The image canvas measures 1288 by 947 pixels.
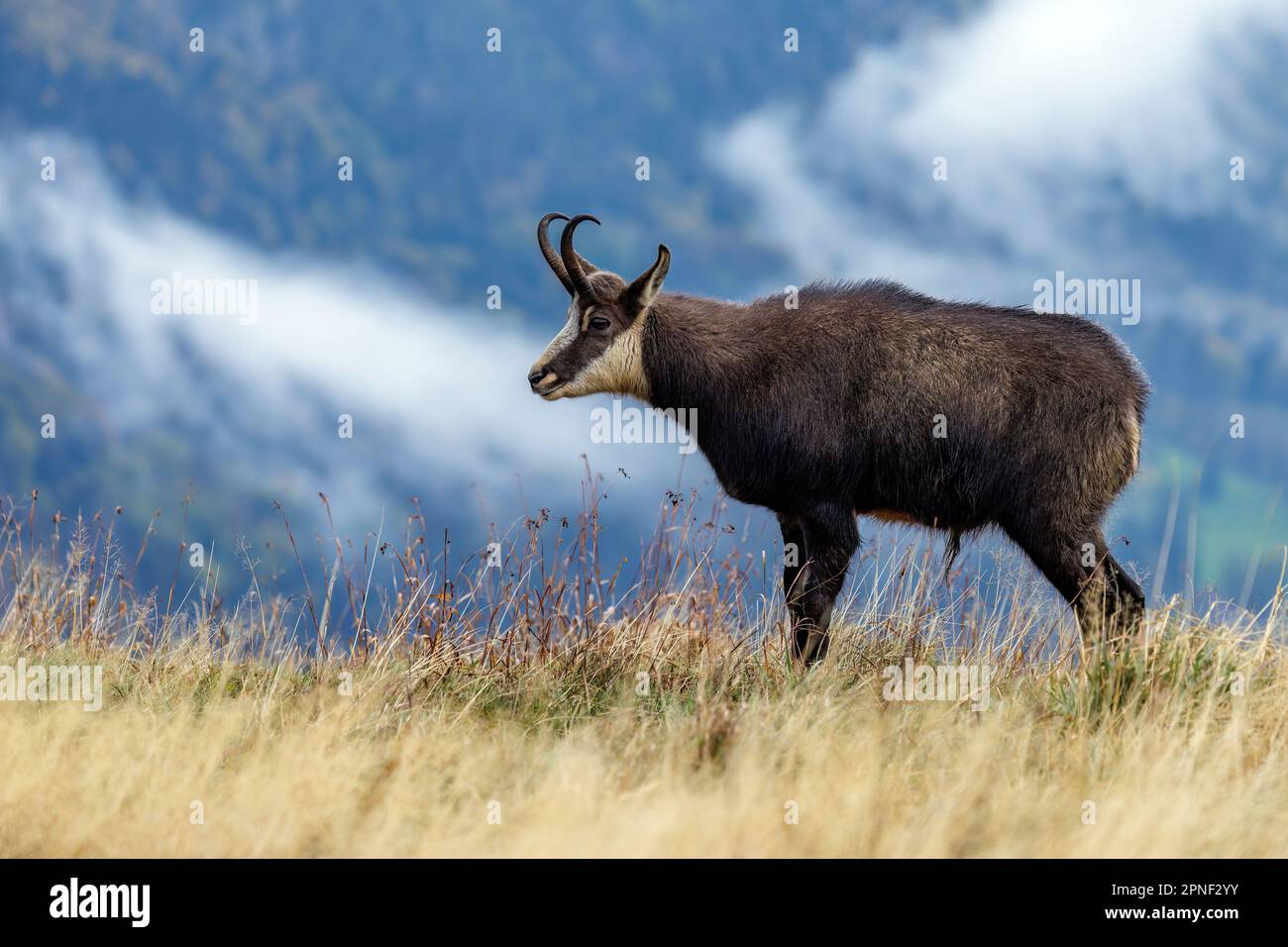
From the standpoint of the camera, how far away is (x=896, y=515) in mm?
9383

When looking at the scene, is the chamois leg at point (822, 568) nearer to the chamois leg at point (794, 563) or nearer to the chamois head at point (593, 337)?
the chamois leg at point (794, 563)

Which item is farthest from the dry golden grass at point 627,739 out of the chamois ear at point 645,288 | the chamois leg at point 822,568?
the chamois ear at point 645,288

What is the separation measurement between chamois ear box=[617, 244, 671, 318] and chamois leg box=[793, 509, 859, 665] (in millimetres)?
1934

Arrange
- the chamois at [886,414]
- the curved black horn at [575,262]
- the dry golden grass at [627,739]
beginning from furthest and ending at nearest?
the curved black horn at [575,262] < the chamois at [886,414] < the dry golden grass at [627,739]

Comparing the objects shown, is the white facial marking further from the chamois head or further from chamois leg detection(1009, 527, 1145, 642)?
chamois leg detection(1009, 527, 1145, 642)

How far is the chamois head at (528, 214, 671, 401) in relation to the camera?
932cm

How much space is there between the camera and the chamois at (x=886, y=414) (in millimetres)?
8961

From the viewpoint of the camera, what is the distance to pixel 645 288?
30.5 feet

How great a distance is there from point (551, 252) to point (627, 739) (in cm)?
389

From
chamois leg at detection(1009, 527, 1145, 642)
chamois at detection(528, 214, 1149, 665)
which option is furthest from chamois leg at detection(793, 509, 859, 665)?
chamois leg at detection(1009, 527, 1145, 642)

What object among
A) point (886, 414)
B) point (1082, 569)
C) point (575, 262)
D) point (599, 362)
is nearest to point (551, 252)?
point (575, 262)

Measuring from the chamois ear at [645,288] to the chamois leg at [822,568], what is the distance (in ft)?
6.35
